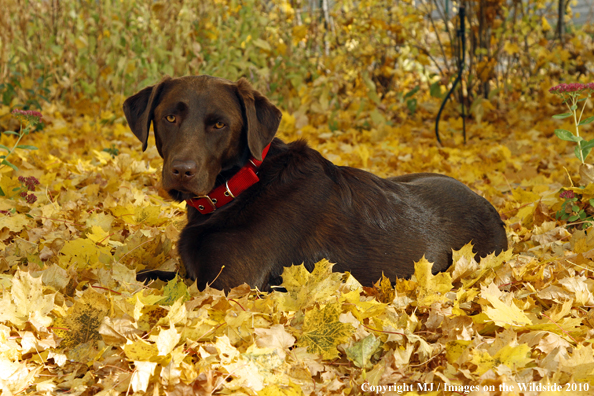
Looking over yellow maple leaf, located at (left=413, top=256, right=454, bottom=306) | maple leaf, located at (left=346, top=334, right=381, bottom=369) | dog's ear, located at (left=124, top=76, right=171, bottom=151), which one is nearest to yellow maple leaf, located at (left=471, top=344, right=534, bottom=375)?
maple leaf, located at (left=346, top=334, right=381, bottom=369)

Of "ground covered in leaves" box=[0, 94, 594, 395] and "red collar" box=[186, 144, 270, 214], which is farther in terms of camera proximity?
"red collar" box=[186, 144, 270, 214]

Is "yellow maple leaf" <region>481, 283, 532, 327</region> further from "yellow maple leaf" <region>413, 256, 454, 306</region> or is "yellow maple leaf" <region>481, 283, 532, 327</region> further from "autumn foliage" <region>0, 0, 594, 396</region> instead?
"yellow maple leaf" <region>413, 256, 454, 306</region>

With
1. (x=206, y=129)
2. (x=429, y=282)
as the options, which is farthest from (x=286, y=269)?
(x=206, y=129)

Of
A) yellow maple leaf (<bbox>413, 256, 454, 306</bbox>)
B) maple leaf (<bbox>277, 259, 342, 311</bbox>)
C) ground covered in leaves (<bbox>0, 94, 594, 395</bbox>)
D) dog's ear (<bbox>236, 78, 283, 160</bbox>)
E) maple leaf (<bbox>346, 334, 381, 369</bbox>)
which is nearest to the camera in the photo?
ground covered in leaves (<bbox>0, 94, 594, 395</bbox>)

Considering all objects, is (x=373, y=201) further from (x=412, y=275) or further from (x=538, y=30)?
(x=538, y=30)

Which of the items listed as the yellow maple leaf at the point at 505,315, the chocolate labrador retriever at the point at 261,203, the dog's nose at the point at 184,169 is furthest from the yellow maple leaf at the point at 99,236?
the yellow maple leaf at the point at 505,315

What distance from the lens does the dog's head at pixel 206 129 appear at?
2797 millimetres

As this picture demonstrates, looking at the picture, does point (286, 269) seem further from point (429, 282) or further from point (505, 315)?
point (505, 315)

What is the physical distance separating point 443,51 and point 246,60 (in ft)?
9.93

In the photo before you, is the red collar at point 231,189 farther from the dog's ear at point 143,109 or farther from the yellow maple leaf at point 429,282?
the yellow maple leaf at point 429,282

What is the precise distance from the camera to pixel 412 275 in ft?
9.56

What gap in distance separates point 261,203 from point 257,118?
48cm

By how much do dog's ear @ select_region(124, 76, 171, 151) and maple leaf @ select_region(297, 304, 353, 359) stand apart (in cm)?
157

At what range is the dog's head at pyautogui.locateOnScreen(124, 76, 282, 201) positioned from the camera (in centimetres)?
280
